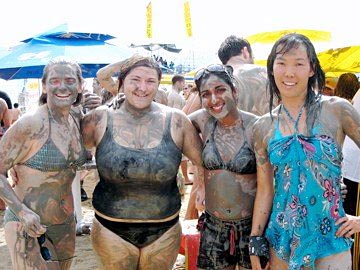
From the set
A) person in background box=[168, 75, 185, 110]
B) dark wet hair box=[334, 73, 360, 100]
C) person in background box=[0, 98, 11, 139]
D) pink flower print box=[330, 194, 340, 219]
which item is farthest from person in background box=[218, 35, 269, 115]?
person in background box=[168, 75, 185, 110]

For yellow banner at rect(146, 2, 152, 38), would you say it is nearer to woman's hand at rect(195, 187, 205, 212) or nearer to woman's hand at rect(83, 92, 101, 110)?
woman's hand at rect(83, 92, 101, 110)

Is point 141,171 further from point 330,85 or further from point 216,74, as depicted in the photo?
point 330,85

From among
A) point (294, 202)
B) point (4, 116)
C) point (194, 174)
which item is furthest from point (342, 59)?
point (4, 116)

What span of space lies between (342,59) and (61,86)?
14.4 ft

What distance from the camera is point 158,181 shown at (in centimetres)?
319

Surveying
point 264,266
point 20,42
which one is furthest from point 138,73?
point 20,42

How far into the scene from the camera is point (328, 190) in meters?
2.58

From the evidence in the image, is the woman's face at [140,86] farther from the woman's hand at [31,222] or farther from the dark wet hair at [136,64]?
the woman's hand at [31,222]

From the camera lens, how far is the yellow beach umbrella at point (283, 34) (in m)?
6.38

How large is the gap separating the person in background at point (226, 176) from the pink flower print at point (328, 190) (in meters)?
0.66

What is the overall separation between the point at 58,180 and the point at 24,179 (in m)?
0.21

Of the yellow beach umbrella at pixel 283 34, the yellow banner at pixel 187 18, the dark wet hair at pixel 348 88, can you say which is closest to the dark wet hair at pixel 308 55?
the dark wet hair at pixel 348 88

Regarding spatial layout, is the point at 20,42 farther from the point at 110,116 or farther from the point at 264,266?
the point at 264,266

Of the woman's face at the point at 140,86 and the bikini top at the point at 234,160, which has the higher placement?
the woman's face at the point at 140,86
